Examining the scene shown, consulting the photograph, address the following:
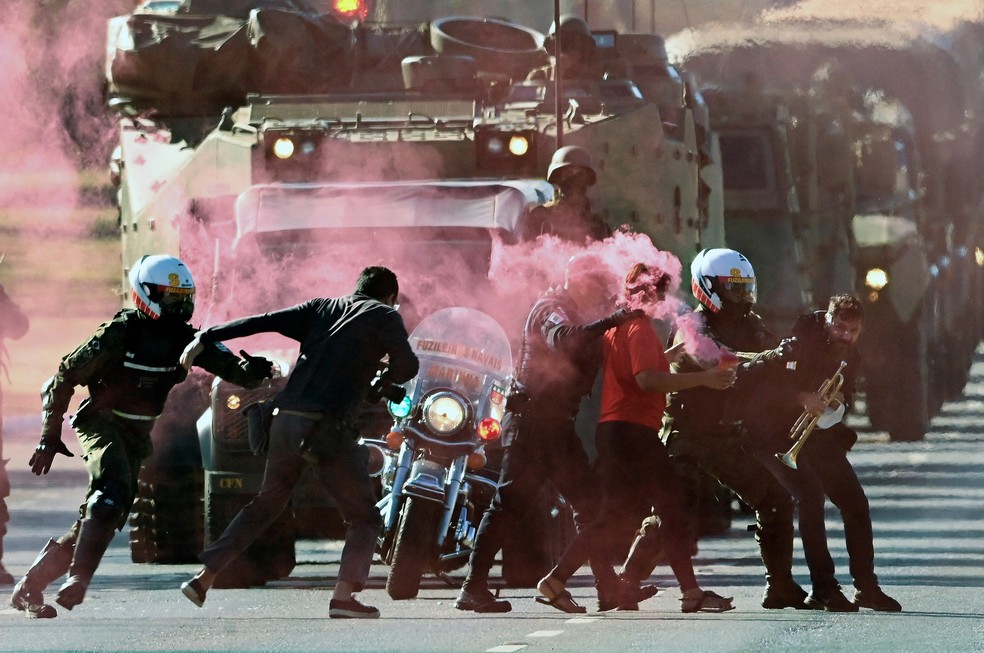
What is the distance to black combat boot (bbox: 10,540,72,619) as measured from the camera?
11812 mm

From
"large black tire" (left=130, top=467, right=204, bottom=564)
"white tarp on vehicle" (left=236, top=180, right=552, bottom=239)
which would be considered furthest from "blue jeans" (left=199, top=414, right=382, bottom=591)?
"large black tire" (left=130, top=467, right=204, bottom=564)

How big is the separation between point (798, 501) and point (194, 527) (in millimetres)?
4600

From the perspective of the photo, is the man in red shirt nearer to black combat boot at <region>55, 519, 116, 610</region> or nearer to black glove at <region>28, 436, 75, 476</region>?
black combat boot at <region>55, 519, 116, 610</region>

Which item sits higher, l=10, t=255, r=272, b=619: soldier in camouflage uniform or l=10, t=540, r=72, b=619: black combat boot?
l=10, t=255, r=272, b=619: soldier in camouflage uniform

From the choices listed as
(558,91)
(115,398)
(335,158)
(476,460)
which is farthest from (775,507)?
(335,158)

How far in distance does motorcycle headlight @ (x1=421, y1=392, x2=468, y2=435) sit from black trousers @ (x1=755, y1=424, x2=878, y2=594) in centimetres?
153

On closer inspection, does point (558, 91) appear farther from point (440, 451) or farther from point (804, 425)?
point (804, 425)

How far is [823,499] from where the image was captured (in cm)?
1228

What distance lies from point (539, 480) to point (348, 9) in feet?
23.3

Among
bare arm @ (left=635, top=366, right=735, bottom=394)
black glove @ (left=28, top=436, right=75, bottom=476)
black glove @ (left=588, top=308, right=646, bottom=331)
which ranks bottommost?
black glove @ (left=28, top=436, right=75, bottom=476)

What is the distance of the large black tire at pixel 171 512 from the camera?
1567cm

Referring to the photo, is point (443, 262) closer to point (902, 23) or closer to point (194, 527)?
point (194, 527)

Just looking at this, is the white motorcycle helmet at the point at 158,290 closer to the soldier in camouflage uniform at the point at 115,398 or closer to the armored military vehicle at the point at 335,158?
the soldier in camouflage uniform at the point at 115,398

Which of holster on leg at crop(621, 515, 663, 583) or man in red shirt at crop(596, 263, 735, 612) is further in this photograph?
holster on leg at crop(621, 515, 663, 583)
